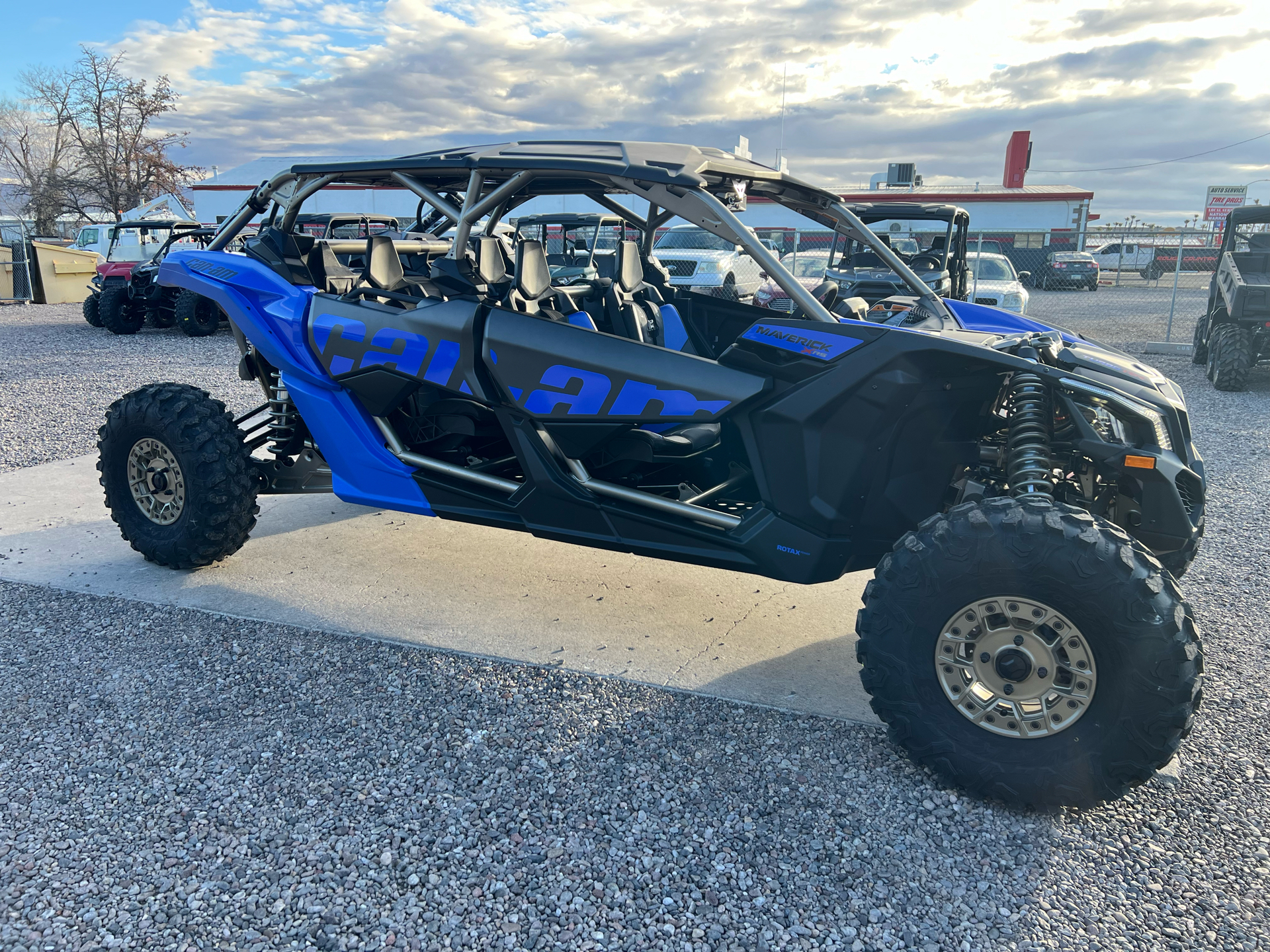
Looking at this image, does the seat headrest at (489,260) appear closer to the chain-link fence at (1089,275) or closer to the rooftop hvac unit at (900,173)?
the chain-link fence at (1089,275)

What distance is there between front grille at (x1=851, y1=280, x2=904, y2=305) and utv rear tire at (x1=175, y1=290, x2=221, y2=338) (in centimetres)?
1065

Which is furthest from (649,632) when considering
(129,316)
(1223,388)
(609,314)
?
(129,316)

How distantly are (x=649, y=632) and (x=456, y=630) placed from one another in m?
0.85

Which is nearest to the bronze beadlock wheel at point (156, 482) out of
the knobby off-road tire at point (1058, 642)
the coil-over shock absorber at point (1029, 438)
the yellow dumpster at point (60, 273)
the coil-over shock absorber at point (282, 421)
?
the coil-over shock absorber at point (282, 421)

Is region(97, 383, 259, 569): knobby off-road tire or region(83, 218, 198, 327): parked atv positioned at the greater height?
region(83, 218, 198, 327): parked atv

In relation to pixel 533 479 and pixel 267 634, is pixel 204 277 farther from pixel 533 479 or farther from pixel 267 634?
pixel 533 479

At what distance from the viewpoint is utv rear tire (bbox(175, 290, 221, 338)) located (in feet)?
47.0

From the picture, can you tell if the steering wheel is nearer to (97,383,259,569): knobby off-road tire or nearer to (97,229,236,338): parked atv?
(97,383,259,569): knobby off-road tire

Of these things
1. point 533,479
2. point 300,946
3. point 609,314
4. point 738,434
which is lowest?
point 300,946

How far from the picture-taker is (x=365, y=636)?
371 cm

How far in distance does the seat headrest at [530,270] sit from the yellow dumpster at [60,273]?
894 inches

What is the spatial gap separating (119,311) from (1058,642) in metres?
16.5

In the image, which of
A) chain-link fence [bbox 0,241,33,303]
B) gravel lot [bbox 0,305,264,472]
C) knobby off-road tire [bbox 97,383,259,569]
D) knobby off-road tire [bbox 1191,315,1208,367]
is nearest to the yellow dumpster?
chain-link fence [bbox 0,241,33,303]

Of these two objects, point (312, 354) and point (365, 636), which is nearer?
point (365, 636)
